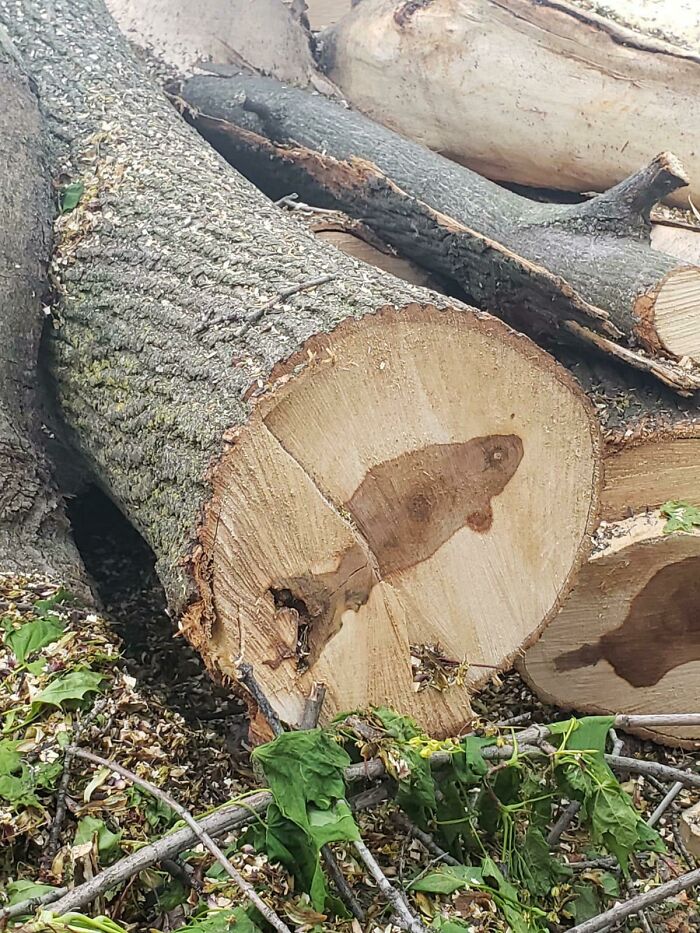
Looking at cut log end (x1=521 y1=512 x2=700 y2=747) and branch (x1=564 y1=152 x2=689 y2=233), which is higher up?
branch (x1=564 y1=152 x2=689 y2=233)

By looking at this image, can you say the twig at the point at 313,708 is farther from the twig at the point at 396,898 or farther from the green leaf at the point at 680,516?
the green leaf at the point at 680,516

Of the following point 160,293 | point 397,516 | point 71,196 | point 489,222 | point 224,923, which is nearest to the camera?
point 224,923

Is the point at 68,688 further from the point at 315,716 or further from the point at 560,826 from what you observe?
the point at 560,826

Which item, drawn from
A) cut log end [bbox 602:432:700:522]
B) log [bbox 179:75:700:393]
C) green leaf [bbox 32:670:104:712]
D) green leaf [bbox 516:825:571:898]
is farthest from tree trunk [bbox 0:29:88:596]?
cut log end [bbox 602:432:700:522]

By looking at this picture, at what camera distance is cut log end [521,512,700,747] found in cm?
199

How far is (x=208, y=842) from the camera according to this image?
1.17 metres

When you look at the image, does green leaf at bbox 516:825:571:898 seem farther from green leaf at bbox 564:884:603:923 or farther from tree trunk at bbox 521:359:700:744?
tree trunk at bbox 521:359:700:744

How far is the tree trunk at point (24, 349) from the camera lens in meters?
1.93

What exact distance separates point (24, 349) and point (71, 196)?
430 mm

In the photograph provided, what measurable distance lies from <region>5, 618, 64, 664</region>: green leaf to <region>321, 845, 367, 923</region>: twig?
0.67 metres

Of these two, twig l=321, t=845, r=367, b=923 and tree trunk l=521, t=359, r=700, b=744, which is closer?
twig l=321, t=845, r=367, b=923

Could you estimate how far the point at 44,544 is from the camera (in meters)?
Answer: 1.96

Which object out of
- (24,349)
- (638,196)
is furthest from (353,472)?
(638,196)

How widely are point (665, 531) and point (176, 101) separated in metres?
2.34
